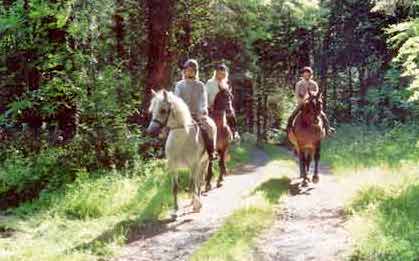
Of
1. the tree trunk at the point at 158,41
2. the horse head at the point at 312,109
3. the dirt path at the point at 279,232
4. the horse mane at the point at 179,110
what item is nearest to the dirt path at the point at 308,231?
the dirt path at the point at 279,232

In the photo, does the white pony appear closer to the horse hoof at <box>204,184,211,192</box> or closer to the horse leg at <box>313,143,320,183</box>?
the horse hoof at <box>204,184,211,192</box>

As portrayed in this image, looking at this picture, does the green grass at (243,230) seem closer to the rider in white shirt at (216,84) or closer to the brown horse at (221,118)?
the brown horse at (221,118)

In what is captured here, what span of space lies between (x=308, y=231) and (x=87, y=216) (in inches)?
166

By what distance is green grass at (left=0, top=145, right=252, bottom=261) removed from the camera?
29.3 ft

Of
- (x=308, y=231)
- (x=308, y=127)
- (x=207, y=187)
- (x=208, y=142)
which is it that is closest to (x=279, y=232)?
(x=308, y=231)

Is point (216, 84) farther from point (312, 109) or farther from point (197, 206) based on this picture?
point (197, 206)

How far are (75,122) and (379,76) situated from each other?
22016 mm

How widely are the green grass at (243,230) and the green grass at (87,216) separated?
1508 mm

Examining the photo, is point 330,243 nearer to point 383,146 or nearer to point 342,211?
point 342,211

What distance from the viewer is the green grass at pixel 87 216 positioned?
29.3 ft

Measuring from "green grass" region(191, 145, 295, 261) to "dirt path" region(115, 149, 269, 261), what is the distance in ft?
0.99

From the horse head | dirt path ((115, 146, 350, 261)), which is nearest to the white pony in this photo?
dirt path ((115, 146, 350, 261))

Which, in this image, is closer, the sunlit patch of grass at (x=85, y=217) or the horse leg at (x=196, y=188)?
the sunlit patch of grass at (x=85, y=217)

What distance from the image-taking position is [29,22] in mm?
14953
